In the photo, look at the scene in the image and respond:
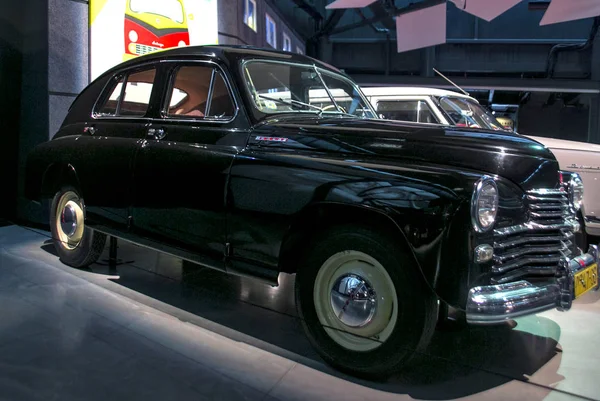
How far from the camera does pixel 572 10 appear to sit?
7324 millimetres

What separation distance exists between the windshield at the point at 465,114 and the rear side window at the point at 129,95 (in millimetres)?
3844

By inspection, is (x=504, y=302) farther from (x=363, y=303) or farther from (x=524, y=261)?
(x=363, y=303)

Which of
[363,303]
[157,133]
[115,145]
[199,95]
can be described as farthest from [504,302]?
[115,145]

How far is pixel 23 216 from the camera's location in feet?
18.9

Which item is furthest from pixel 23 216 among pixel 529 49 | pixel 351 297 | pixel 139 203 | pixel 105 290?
pixel 529 49

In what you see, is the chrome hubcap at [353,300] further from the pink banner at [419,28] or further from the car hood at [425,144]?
the pink banner at [419,28]

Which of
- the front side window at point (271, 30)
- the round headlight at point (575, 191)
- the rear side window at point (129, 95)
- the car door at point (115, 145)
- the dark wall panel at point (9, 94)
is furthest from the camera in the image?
the front side window at point (271, 30)

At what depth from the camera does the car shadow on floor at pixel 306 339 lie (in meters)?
2.52

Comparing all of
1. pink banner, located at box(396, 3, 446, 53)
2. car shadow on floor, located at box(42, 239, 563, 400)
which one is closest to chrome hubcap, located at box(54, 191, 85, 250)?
car shadow on floor, located at box(42, 239, 563, 400)

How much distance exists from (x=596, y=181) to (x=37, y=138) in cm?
608

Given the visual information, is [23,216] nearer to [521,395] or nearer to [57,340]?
[57,340]

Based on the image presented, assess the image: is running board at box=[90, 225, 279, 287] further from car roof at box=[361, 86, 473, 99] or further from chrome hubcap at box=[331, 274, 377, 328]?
car roof at box=[361, 86, 473, 99]

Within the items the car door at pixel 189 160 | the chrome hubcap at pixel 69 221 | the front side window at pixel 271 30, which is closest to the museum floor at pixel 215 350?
the chrome hubcap at pixel 69 221

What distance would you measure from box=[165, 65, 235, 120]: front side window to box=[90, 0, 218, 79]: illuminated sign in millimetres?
2757
